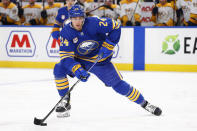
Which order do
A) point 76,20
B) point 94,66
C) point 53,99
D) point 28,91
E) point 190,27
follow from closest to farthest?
point 76,20
point 94,66
point 53,99
point 28,91
point 190,27

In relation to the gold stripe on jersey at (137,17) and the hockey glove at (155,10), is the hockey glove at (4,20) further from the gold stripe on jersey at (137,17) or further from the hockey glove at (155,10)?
the hockey glove at (155,10)

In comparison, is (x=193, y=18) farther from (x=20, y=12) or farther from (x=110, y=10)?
(x=20, y=12)

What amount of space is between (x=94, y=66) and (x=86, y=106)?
23.5 inches

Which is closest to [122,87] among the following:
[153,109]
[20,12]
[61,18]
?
[153,109]

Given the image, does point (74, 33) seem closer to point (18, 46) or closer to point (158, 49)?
point (158, 49)

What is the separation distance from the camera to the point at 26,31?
23.3ft

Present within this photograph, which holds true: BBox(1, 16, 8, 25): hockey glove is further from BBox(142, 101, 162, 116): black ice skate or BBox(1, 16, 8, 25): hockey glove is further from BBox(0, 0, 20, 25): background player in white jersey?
BBox(142, 101, 162, 116): black ice skate

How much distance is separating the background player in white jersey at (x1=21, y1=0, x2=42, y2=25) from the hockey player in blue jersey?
4017 mm

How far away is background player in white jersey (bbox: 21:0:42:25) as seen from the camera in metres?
7.34

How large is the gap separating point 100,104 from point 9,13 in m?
4.13

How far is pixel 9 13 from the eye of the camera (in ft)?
24.5

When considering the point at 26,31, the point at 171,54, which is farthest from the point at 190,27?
the point at 26,31

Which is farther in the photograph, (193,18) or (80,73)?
(193,18)

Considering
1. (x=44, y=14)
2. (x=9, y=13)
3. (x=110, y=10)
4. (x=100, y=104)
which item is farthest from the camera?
(x=9, y=13)
